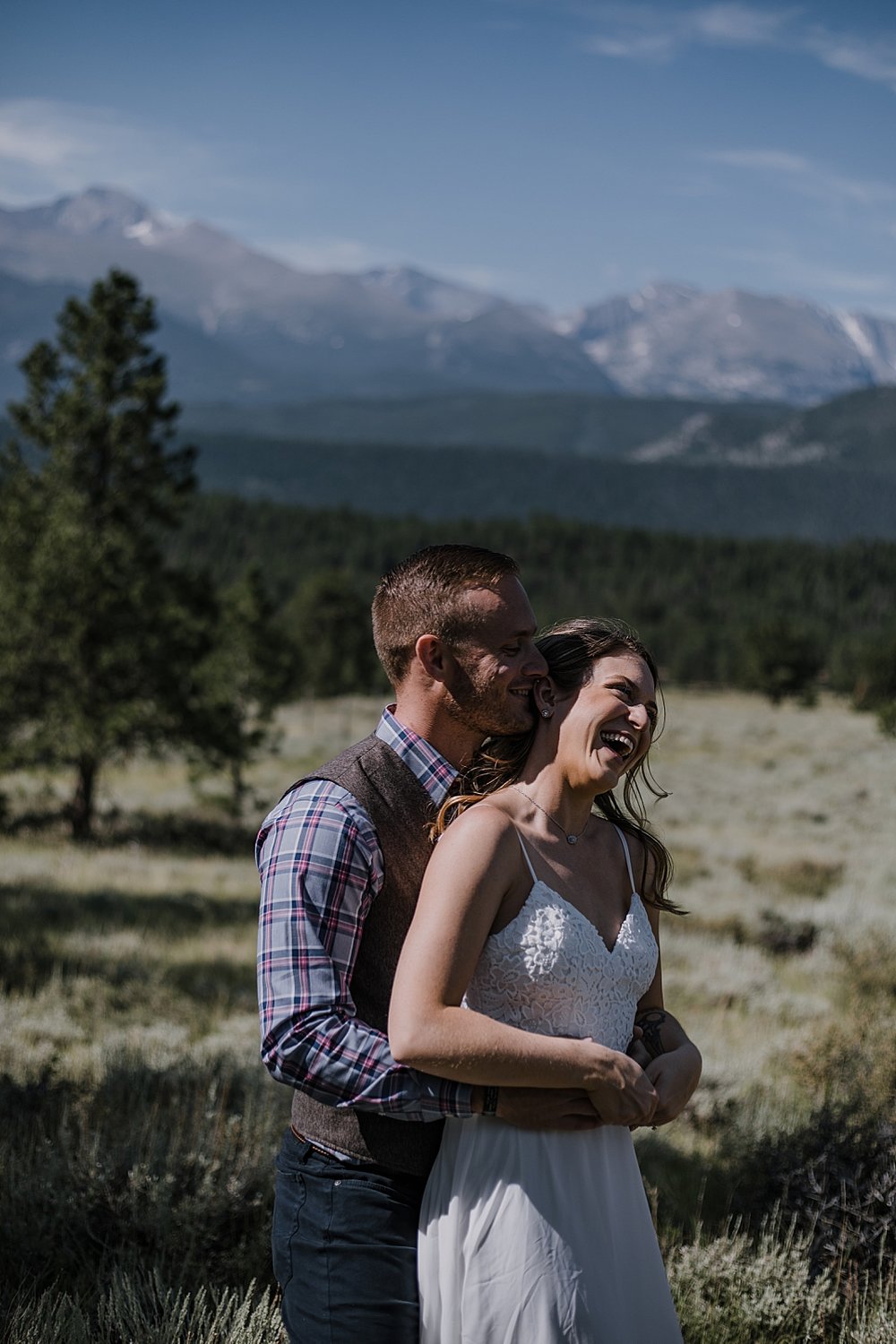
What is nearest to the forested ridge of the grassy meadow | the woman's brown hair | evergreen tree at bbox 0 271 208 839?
evergreen tree at bbox 0 271 208 839

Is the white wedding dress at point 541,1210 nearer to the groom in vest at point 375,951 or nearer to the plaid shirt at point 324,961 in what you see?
the groom in vest at point 375,951

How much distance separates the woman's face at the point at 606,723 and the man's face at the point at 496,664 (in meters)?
0.12

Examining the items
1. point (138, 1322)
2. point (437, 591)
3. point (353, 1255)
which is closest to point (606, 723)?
point (437, 591)

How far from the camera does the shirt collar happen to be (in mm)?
2750

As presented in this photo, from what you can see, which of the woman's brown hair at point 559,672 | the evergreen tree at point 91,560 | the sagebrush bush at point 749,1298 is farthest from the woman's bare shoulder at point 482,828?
the evergreen tree at point 91,560

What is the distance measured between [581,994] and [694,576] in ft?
447

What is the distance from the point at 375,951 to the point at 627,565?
142 meters

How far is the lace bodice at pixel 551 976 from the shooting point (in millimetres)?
2521

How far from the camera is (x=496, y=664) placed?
267 centimetres

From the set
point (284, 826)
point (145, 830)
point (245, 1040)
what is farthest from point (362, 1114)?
point (145, 830)

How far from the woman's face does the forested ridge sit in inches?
3639

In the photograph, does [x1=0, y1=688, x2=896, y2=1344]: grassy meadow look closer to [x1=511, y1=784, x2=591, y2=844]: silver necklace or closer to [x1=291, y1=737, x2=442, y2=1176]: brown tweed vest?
[x1=291, y1=737, x2=442, y2=1176]: brown tweed vest

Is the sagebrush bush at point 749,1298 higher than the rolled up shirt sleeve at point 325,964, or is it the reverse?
the rolled up shirt sleeve at point 325,964

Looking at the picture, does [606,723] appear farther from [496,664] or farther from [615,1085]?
[615,1085]
